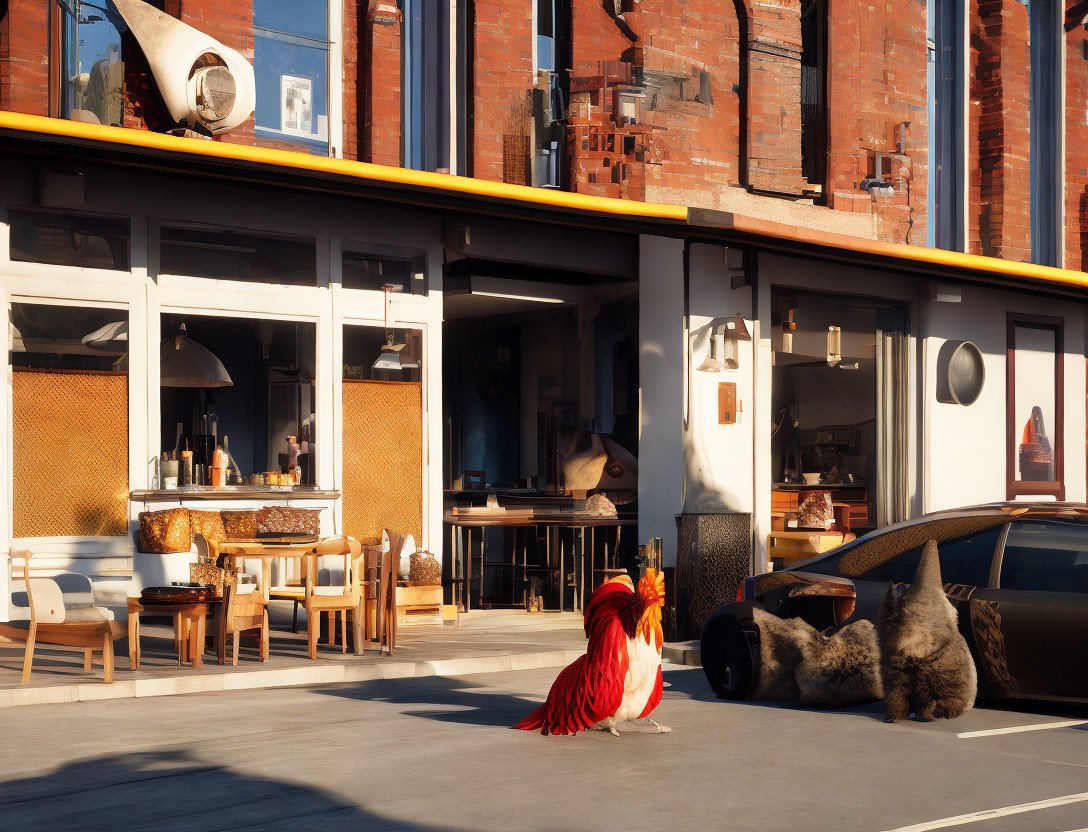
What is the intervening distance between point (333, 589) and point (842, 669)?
207 inches

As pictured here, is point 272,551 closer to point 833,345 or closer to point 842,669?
point 842,669

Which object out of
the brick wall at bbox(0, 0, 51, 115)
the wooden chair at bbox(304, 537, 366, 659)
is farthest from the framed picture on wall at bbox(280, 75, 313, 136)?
the wooden chair at bbox(304, 537, 366, 659)

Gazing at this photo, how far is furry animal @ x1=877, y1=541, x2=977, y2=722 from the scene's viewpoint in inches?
344

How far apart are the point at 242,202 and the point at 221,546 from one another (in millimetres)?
3814

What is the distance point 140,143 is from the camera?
11.5 m

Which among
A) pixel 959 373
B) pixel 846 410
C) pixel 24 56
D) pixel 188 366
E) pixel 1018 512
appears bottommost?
pixel 1018 512

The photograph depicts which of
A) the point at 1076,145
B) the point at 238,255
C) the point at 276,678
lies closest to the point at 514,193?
the point at 238,255

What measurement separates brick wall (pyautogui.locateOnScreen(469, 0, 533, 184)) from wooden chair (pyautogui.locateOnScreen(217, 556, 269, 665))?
595 cm

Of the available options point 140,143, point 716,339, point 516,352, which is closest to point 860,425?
point 716,339

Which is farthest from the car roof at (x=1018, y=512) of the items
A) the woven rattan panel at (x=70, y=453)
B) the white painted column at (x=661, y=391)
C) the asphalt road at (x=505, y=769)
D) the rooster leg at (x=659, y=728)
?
the woven rattan panel at (x=70, y=453)

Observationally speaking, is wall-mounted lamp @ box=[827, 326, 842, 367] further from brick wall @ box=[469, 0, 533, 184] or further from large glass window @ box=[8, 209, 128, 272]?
large glass window @ box=[8, 209, 128, 272]

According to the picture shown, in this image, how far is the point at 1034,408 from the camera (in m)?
19.8

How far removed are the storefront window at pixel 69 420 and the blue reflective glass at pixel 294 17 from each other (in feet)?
11.9

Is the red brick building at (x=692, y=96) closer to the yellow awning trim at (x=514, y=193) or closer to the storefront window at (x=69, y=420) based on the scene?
the yellow awning trim at (x=514, y=193)
